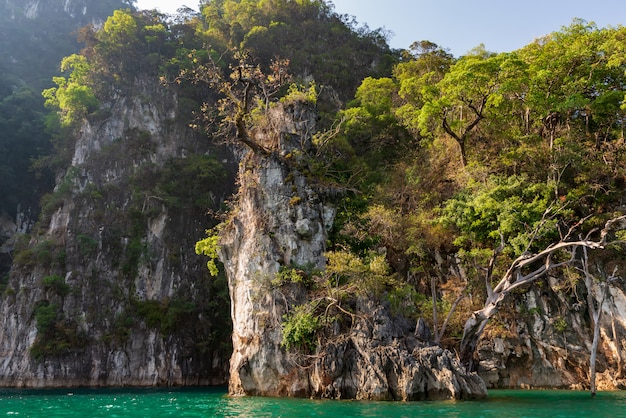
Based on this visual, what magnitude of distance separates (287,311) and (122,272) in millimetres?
16079

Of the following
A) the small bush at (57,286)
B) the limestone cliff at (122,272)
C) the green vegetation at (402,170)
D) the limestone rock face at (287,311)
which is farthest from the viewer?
the small bush at (57,286)

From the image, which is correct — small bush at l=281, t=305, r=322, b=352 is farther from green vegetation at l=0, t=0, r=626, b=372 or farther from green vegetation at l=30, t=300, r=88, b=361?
green vegetation at l=30, t=300, r=88, b=361

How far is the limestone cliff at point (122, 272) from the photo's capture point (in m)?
25.3

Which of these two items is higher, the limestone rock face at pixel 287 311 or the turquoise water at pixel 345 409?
the limestone rock face at pixel 287 311

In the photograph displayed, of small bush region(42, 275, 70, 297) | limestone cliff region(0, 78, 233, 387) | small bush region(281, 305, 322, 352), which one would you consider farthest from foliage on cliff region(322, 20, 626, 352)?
small bush region(42, 275, 70, 297)

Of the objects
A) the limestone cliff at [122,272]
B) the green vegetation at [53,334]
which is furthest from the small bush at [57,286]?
the green vegetation at [53,334]

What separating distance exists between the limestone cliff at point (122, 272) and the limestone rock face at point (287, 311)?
10093 millimetres

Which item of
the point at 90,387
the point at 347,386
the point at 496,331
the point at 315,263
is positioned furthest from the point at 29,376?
the point at 496,331

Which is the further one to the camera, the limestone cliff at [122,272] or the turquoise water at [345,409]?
the limestone cliff at [122,272]

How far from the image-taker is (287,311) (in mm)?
15898

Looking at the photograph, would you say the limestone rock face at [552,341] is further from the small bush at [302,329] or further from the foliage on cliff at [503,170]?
the small bush at [302,329]

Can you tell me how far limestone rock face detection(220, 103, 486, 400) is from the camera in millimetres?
13406

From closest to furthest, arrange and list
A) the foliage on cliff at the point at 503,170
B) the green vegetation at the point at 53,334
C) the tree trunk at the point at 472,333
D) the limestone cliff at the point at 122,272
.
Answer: the tree trunk at the point at 472,333 → the foliage on cliff at the point at 503,170 → the green vegetation at the point at 53,334 → the limestone cliff at the point at 122,272

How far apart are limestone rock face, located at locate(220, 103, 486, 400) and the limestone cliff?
10093 millimetres
